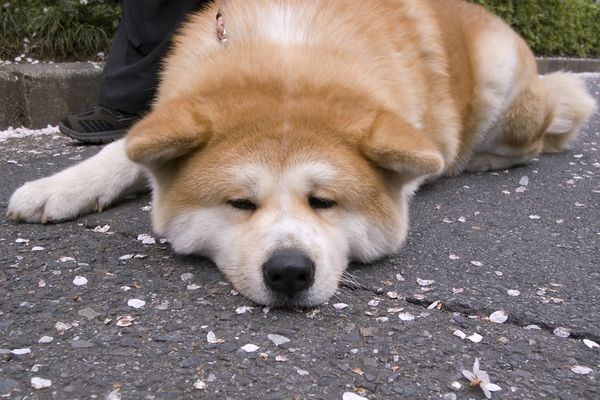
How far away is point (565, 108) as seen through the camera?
148 inches

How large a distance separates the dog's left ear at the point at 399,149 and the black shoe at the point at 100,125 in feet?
6.52

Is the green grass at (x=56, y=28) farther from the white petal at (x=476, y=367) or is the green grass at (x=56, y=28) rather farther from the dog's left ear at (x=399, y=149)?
the white petal at (x=476, y=367)

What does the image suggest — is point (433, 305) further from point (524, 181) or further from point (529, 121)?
point (529, 121)

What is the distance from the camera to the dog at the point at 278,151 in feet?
6.08

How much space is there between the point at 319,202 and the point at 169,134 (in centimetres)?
50

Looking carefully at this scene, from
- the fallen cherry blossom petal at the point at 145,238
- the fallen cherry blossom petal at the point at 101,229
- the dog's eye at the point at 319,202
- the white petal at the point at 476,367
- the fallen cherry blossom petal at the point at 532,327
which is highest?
the dog's eye at the point at 319,202

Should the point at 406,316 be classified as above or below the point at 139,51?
below

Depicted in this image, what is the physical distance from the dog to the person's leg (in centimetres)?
90

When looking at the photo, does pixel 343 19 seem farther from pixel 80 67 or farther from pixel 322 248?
pixel 80 67

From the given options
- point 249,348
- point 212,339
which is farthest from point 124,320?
point 249,348

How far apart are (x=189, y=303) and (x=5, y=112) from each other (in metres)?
3.00


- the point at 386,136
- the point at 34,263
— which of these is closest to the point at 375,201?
the point at 386,136

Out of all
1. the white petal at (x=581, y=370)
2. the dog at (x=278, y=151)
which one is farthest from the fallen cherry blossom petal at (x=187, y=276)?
the white petal at (x=581, y=370)

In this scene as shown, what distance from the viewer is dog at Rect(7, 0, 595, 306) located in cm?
185
